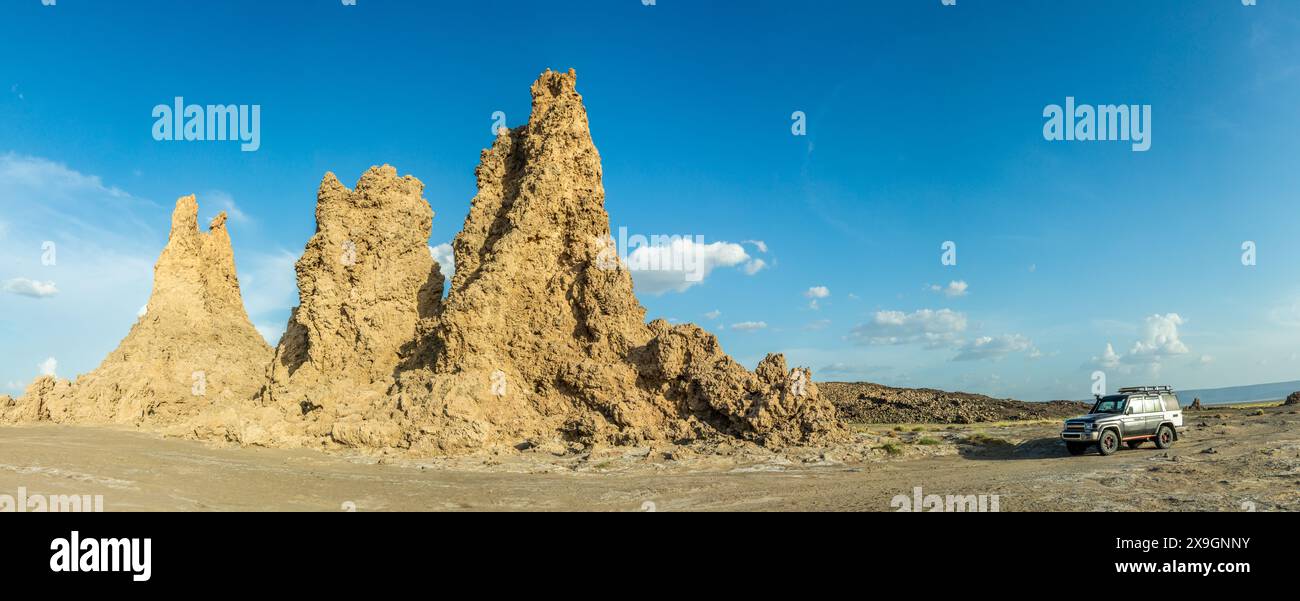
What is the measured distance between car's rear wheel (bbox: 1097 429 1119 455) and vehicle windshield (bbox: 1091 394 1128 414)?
0.90m

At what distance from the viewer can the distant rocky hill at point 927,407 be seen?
42562mm

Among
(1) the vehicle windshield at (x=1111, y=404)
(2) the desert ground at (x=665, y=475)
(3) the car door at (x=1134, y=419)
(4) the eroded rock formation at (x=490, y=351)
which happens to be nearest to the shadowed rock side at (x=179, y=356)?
(4) the eroded rock formation at (x=490, y=351)

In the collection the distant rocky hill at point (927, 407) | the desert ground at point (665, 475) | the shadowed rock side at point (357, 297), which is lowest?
the distant rocky hill at point (927, 407)

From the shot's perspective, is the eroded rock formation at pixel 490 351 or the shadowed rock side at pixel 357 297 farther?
A: the shadowed rock side at pixel 357 297

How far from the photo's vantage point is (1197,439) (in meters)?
23.7

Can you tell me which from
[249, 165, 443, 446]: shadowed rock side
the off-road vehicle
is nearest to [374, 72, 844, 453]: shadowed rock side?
[249, 165, 443, 446]: shadowed rock side

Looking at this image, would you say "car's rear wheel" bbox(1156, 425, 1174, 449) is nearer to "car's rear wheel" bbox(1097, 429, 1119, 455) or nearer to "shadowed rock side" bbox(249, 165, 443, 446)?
"car's rear wheel" bbox(1097, 429, 1119, 455)

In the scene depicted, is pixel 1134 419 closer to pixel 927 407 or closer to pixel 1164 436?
pixel 1164 436

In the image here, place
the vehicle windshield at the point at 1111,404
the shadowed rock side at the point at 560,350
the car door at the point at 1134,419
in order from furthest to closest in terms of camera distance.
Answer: the shadowed rock side at the point at 560,350
the vehicle windshield at the point at 1111,404
the car door at the point at 1134,419

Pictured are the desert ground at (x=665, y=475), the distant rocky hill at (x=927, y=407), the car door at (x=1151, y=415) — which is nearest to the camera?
the desert ground at (x=665, y=475)

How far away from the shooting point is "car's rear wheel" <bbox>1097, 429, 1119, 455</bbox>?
19.9 m

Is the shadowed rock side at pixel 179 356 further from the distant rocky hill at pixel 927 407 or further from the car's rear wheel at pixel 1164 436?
the car's rear wheel at pixel 1164 436

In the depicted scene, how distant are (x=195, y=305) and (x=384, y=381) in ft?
54.5
